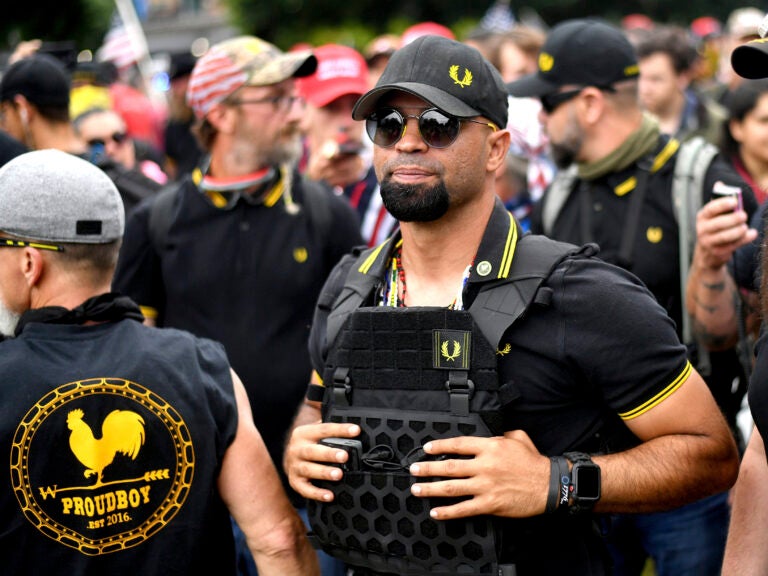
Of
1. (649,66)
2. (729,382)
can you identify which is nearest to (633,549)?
(729,382)

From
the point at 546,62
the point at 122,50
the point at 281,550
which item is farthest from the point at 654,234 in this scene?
the point at 122,50

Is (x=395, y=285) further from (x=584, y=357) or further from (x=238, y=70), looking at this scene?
(x=238, y=70)

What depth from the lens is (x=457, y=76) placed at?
317 centimetres

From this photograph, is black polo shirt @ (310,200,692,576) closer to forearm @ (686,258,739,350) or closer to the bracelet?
the bracelet

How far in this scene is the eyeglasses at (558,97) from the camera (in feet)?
16.5

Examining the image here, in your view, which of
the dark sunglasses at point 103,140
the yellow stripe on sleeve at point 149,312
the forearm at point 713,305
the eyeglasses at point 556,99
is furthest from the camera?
the dark sunglasses at point 103,140

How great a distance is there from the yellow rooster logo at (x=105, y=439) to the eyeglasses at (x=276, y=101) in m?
2.21

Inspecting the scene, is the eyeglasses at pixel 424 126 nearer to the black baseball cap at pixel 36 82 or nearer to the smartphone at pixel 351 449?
the smartphone at pixel 351 449

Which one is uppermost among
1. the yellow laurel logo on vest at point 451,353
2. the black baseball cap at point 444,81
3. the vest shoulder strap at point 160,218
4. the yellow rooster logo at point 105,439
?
the black baseball cap at point 444,81

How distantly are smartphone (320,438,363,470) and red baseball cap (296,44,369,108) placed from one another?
3954 millimetres

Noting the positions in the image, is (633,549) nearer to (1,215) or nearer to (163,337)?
(163,337)

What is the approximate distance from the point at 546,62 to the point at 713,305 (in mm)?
1606

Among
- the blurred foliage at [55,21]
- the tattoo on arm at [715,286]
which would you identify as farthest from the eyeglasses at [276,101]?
the blurred foliage at [55,21]

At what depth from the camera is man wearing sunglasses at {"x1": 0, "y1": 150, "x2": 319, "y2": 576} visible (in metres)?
3.06
